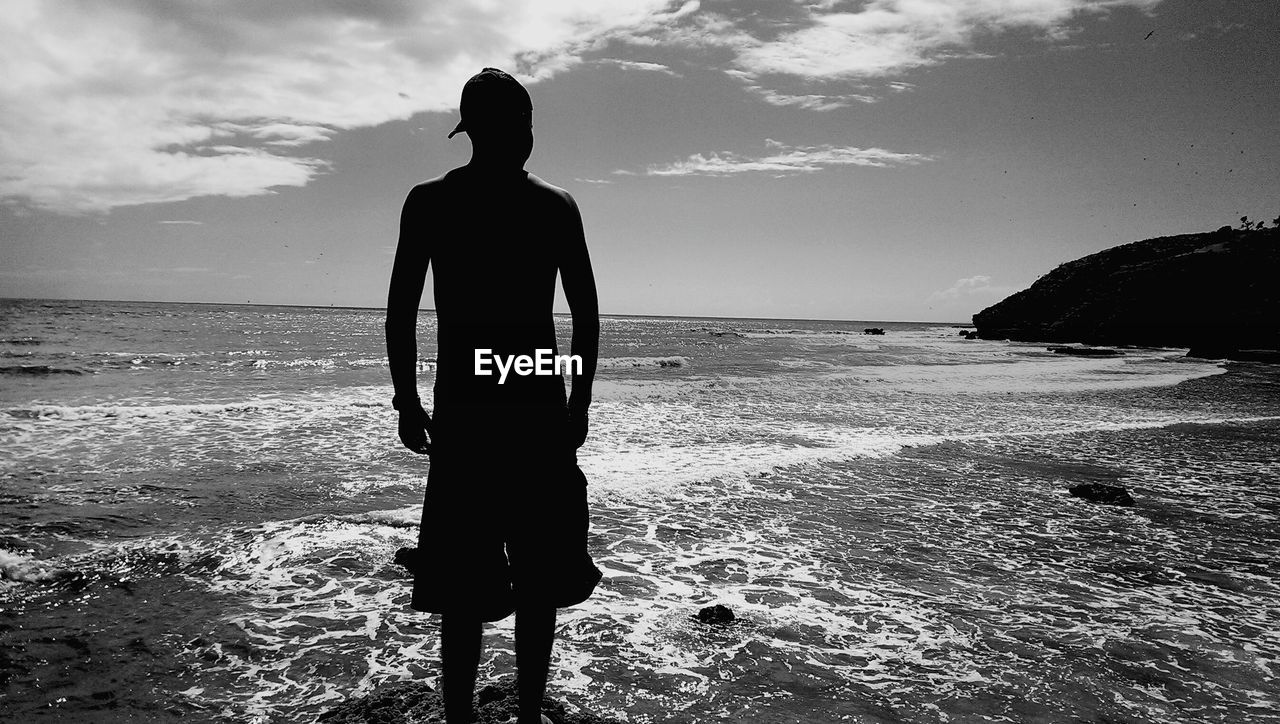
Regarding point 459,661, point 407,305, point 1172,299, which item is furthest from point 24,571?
point 1172,299

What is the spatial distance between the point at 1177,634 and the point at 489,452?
5.04 metres

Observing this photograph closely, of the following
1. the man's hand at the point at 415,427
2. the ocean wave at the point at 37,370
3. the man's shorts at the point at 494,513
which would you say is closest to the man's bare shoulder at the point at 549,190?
the man's shorts at the point at 494,513

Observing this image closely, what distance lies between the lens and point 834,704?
11.6 ft

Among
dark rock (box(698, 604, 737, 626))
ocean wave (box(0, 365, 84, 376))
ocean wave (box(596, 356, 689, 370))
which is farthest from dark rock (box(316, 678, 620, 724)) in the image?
ocean wave (box(596, 356, 689, 370))

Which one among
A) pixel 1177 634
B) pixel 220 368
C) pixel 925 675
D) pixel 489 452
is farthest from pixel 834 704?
pixel 220 368

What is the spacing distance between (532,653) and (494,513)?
66 centimetres

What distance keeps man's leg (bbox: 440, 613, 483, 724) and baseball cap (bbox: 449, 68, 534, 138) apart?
2073 millimetres

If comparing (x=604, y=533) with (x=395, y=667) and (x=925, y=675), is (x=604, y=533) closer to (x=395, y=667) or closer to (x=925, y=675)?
(x=395, y=667)

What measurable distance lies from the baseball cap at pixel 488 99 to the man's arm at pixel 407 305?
38cm

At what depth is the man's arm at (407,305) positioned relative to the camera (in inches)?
100

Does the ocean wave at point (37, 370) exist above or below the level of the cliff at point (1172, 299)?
below

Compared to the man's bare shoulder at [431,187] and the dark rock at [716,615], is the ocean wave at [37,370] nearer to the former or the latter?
the dark rock at [716,615]

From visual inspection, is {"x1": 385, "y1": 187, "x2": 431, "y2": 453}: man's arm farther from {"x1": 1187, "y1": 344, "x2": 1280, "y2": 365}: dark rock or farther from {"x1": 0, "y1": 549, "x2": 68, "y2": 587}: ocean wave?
{"x1": 1187, "y1": 344, "x2": 1280, "y2": 365}: dark rock

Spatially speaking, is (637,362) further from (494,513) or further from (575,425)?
(494,513)
